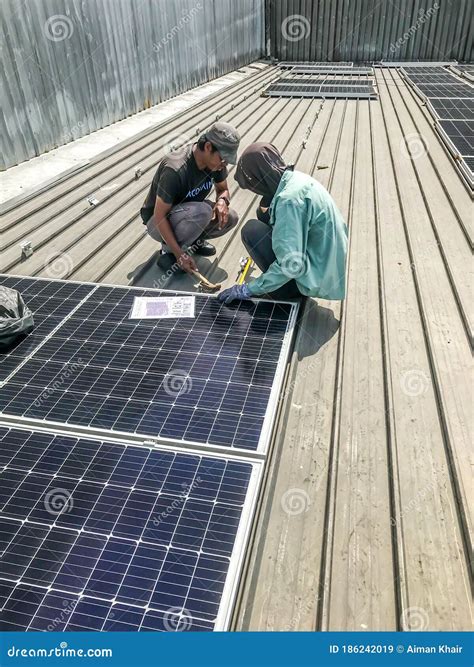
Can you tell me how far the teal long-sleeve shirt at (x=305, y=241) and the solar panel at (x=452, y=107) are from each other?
20.8ft

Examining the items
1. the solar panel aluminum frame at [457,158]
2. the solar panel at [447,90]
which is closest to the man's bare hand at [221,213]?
the solar panel aluminum frame at [457,158]

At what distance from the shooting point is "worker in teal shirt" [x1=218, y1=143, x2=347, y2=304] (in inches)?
125

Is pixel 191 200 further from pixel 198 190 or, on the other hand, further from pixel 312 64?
pixel 312 64

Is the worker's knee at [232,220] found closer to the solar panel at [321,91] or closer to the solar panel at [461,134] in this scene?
the solar panel at [461,134]

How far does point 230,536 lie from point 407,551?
80 cm

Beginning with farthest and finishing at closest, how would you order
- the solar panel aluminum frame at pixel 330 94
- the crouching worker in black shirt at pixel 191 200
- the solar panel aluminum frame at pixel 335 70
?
the solar panel aluminum frame at pixel 335 70 → the solar panel aluminum frame at pixel 330 94 → the crouching worker in black shirt at pixel 191 200

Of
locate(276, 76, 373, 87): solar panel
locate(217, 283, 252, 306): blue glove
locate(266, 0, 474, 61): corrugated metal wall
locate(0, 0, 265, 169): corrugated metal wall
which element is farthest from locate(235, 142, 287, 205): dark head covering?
locate(266, 0, 474, 61): corrugated metal wall

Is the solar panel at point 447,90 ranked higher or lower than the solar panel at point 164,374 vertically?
higher

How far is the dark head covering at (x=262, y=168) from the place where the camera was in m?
3.20

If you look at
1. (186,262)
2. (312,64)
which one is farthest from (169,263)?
(312,64)

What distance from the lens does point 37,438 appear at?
2590 mm

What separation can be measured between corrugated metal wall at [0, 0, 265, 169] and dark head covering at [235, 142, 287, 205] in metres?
4.72

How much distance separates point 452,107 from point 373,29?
8680 millimetres

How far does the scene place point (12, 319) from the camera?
10.7 ft
